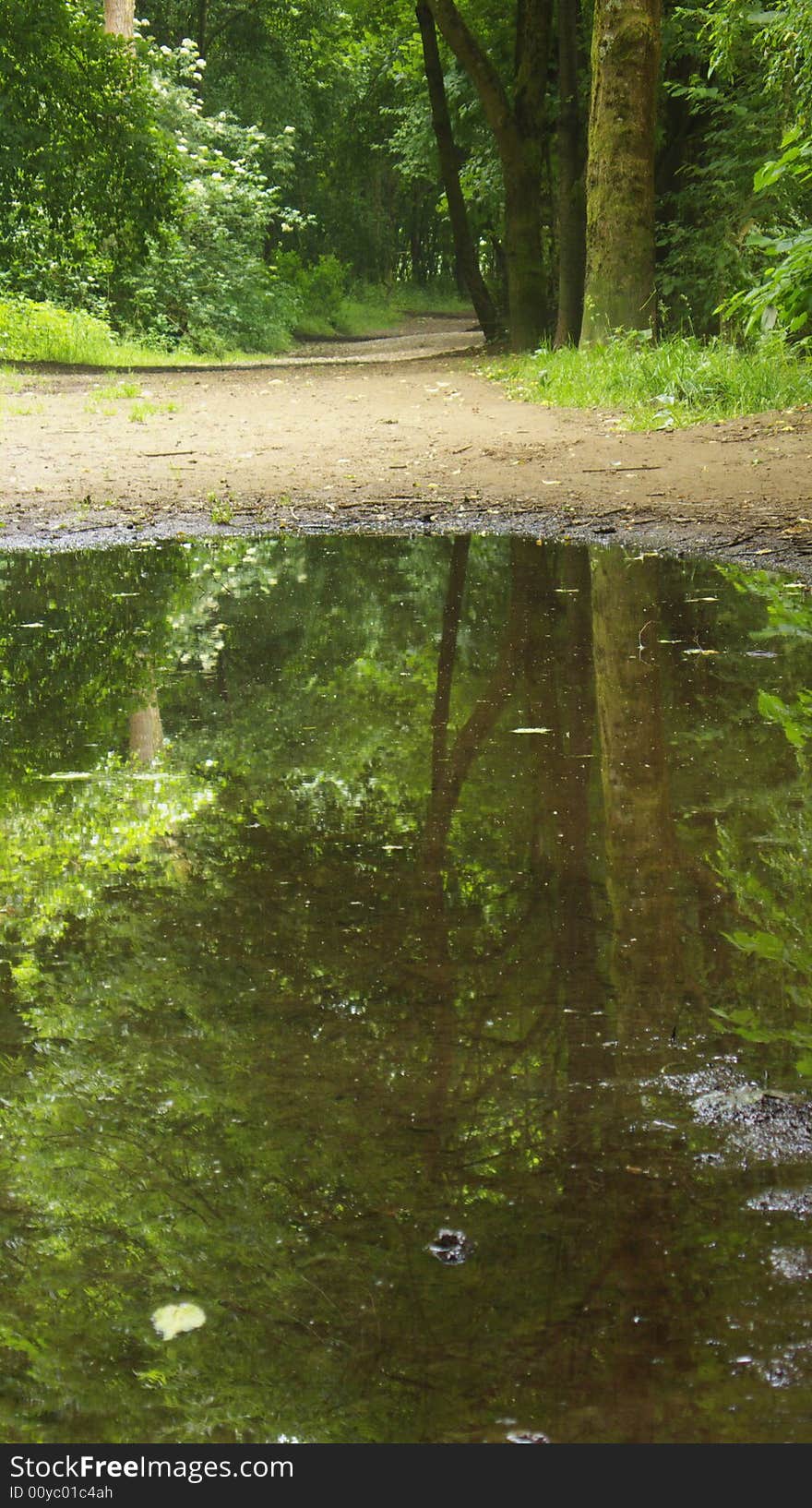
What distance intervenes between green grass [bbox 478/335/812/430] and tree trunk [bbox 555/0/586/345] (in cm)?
297

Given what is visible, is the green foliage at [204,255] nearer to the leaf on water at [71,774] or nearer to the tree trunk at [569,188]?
the tree trunk at [569,188]

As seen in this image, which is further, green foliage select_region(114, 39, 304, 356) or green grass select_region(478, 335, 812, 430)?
green foliage select_region(114, 39, 304, 356)

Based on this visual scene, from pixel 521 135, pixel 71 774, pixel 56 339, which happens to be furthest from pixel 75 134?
pixel 71 774

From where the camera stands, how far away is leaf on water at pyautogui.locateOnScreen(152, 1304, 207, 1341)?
1.74 metres

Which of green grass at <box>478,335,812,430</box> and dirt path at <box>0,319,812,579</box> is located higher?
green grass at <box>478,335,812,430</box>

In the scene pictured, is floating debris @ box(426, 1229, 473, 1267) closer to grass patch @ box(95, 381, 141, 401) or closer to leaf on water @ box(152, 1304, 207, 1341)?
leaf on water @ box(152, 1304, 207, 1341)

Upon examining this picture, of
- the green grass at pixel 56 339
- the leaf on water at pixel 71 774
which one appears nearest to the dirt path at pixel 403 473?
the leaf on water at pixel 71 774

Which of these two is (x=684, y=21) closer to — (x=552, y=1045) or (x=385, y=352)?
(x=385, y=352)

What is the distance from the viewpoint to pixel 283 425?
12188 mm

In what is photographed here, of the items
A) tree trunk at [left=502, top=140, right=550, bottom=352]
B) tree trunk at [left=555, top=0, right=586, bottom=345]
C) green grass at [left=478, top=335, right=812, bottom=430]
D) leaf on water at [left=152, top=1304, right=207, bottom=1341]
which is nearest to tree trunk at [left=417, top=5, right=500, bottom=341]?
tree trunk at [left=502, top=140, right=550, bottom=352]

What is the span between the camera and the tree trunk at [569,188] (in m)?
15.9

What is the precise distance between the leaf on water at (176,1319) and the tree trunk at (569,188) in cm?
1496

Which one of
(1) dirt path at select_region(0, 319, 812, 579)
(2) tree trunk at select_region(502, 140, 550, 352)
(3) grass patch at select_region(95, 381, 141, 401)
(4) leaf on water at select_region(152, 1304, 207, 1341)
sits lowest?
(4) leaf on water at select_region(152, 1304, 207, 1341)

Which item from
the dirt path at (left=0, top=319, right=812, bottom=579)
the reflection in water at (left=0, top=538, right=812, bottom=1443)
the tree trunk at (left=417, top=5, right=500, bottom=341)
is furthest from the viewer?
the tree trunk at (left=417, top=5, right=500, bottom=341)
